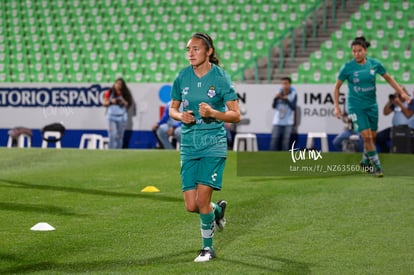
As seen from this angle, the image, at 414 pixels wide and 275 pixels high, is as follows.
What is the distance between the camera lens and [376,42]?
24.8m

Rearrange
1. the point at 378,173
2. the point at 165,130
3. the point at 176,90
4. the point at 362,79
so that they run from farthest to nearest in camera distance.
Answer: the point at 165,130 → the point at 378,173 → the point at 362,79 → the point at 176,90

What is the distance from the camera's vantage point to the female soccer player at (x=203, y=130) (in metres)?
7.73

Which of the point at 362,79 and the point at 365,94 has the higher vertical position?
the point at 362,79

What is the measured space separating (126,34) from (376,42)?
8.15 meters

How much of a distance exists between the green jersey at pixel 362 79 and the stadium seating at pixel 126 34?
1087 centimetres

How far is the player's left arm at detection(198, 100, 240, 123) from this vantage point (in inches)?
293

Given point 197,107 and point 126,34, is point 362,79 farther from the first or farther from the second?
point 126,34

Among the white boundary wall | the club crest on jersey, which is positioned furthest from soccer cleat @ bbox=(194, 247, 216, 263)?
the white boundary wall

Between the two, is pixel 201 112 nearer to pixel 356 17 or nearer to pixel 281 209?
pixel 281 209

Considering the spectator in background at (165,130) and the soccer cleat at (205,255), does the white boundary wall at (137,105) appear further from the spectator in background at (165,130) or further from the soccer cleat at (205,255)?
the soccer cleat at (205,255)

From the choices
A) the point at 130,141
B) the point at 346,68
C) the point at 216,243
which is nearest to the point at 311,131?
the point at 130,141

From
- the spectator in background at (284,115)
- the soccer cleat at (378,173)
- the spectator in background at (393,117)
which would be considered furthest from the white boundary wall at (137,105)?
the soccer cleat at (378,173)

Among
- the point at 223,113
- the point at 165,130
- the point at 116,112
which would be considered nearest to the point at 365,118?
the point at 223,113

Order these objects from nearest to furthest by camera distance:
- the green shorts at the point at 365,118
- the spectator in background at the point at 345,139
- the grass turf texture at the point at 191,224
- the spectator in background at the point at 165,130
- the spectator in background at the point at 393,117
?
the grass turf texture at the point at 191,224, the green shorts at the point at 365,118, the spectator in background at the point at 393,117, the spectator in background at the point at 345,139, the spectator in background at the point at 165,130
